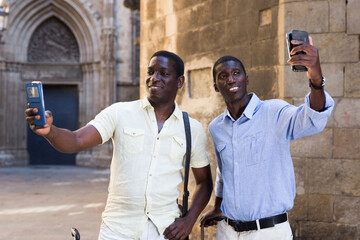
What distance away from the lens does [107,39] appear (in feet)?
50.9

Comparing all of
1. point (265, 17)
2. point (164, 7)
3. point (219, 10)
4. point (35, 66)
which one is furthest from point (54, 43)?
point (265, 17)

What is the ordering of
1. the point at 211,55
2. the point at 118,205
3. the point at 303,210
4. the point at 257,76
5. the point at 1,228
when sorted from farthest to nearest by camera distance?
the point at 1,228 → the point at 211,55 → the point at 257,76 → the point at 303,210 → the point at 118,205

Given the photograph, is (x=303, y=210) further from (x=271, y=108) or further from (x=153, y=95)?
(x=153, y=95)

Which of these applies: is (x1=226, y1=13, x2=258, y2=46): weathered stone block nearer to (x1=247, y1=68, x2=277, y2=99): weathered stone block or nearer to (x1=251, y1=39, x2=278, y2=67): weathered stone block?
(x1=251, y1=39, x2=278, y2=67): weathered stone block

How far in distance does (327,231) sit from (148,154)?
234cm

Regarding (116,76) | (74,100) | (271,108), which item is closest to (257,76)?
(271,108)

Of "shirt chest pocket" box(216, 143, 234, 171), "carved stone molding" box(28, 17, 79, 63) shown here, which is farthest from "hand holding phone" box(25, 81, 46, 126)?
"carved stone molding" box(28, 17, 79, 63)

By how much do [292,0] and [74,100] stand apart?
13.8 metres

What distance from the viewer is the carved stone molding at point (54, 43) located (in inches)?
654

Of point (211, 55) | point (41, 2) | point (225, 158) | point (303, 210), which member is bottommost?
point (303, 210)

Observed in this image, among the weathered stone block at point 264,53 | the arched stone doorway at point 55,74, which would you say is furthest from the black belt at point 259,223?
the arched stone doorway at point 55,74

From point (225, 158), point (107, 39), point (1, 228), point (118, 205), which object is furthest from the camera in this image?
point (107, 39)

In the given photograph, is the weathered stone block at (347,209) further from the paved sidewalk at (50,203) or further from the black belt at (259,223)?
the paved sidewalk at (50,203)

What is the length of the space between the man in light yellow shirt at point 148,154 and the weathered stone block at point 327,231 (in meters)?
1.88
